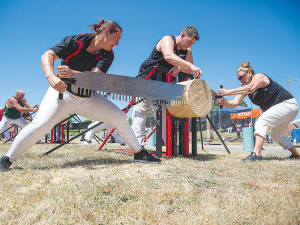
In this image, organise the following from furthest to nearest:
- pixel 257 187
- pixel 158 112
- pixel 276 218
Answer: pixel 158 112 < pixel 257 187 < pixel 276 218

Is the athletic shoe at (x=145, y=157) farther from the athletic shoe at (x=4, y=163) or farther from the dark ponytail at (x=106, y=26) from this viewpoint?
the dark ponytail at (x=106, y=26)

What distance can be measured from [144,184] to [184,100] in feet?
5.57

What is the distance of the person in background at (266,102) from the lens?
373 cm

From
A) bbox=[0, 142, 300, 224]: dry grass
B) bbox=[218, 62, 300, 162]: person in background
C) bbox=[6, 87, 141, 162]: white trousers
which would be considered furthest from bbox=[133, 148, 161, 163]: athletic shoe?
bbox=[218, 62, 300, 162]: person in background

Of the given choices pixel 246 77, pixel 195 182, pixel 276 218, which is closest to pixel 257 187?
pixel 195 182

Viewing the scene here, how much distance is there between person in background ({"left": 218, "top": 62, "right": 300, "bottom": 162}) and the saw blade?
1165 mm

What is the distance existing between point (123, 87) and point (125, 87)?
3cm

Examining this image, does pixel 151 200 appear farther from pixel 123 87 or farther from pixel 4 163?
pixel 4 163

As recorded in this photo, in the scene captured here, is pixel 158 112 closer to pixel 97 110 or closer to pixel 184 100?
pixel 184 100

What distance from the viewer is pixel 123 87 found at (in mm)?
2908

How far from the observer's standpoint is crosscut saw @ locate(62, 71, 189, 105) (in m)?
2.60

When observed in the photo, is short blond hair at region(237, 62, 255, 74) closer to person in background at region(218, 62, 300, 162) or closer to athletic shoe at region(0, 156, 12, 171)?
person in background at region(218, 62, 300, 162)

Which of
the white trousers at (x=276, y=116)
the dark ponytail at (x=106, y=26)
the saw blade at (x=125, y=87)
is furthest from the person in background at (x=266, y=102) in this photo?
the dark ponytail at (x=106, y=26)

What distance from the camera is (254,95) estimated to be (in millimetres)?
3992
